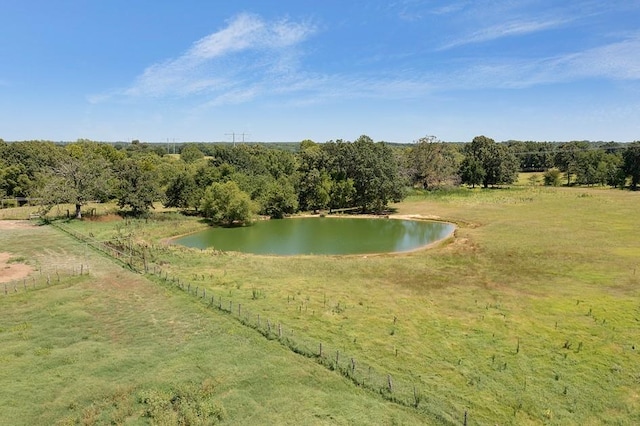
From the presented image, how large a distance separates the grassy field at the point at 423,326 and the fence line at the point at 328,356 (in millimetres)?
164

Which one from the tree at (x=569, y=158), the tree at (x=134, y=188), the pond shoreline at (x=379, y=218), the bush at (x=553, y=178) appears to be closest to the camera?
the pond shoreline at (x=379, y=218)

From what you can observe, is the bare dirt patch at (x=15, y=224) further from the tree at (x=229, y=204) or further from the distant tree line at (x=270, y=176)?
the tree at (x=229, y=204)

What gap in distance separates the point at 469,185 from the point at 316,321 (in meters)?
87.7

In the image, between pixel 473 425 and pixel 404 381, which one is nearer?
pixel 473 425

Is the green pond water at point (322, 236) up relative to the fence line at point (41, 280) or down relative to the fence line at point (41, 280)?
up

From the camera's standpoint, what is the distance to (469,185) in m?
99.9

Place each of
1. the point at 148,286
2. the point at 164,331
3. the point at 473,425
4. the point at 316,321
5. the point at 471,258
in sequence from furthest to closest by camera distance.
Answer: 1. the point at 471,258
2. the point at 148,286
3. the point at 316,321
4. the point at 164,331
5. the point at 473,425

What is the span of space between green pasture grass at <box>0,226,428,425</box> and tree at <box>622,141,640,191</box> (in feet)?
313

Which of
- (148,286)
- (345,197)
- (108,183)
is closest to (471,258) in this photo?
(148,286)

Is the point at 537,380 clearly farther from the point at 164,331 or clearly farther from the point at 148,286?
the point at 148,286

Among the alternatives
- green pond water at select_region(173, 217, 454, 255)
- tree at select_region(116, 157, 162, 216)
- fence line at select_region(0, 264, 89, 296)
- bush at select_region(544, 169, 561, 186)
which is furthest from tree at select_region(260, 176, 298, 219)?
bush at select_region(544, 169, 561, 186)

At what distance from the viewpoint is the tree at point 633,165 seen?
84438mm

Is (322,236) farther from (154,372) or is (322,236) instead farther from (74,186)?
(154,372)

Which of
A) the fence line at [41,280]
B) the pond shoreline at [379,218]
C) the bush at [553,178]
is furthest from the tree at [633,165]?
the fence line at [41,280]
